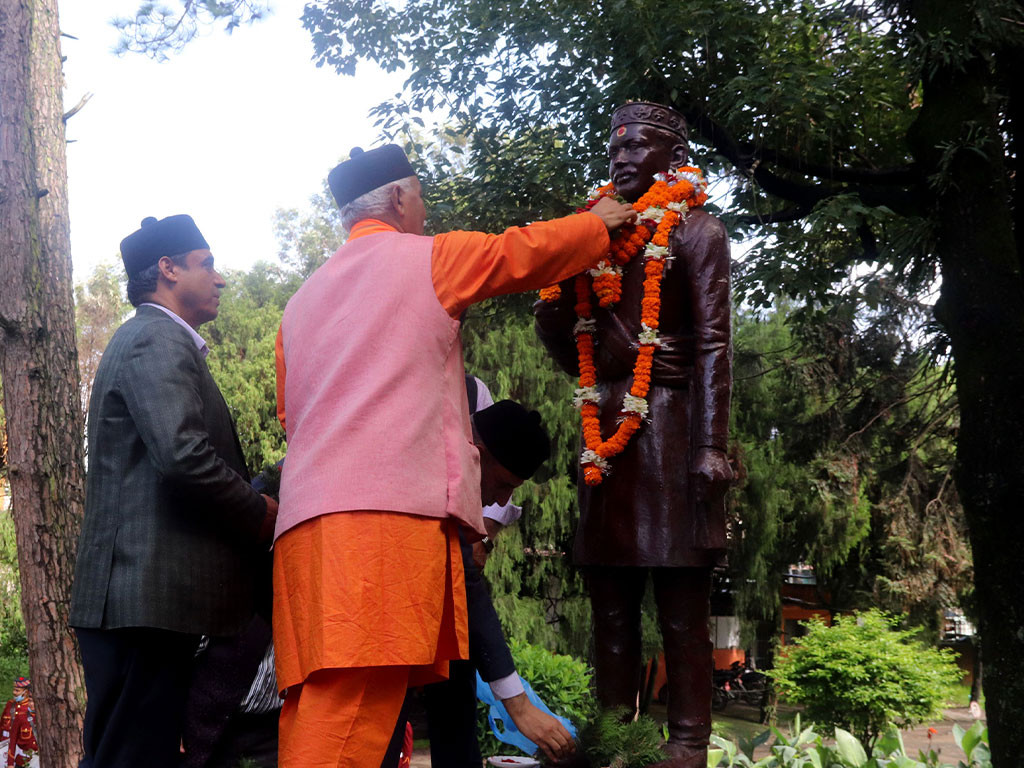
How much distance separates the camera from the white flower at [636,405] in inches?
138

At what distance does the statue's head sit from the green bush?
325 inches

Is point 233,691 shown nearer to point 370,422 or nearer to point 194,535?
point 194,535

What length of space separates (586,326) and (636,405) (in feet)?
1.34

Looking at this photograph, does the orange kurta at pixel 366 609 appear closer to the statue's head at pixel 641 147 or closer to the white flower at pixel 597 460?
the white flower at pixel 597 460

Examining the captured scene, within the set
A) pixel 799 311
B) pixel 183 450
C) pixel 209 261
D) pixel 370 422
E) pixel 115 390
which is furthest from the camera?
pixel 799 311

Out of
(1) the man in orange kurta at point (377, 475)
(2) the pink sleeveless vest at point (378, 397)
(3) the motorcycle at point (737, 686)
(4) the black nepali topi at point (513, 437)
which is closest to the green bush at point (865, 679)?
(4) the black nepali topi at point (513, 437)

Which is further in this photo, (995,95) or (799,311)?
(799,311)

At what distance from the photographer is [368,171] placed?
2.96 metres

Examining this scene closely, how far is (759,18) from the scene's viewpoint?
7.70 meters

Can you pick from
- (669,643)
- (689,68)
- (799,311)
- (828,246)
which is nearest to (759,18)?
(689,68)

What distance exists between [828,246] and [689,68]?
2552 mm

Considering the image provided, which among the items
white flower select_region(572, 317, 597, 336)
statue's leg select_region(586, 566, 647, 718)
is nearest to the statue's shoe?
statue's leg select_region(586, 566, 647, 718)

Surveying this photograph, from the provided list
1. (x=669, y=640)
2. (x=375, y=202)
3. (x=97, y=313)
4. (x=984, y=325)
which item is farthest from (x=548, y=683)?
(x=97, y=313)

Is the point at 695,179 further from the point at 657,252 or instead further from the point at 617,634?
the point at 617,634
